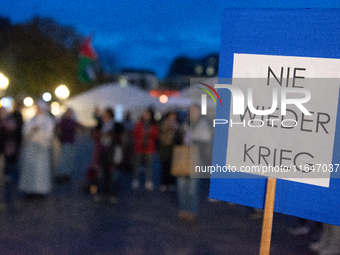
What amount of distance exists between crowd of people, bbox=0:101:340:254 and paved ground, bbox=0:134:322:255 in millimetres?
264

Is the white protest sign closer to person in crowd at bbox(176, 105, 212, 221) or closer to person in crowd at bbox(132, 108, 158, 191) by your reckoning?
person in crowd at bbox(176, 105, 212, 221)

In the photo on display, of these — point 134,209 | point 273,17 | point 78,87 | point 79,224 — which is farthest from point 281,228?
point 78,87

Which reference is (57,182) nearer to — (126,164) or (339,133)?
(126,164)

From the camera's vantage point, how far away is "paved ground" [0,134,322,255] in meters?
4.87

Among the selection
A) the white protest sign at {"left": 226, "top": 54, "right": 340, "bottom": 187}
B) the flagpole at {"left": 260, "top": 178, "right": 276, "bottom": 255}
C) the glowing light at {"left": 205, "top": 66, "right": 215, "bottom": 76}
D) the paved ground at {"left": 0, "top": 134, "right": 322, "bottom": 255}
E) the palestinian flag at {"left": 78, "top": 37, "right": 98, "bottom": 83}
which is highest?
the glowing light at {"left": 205, "top": 66, "right": 215, "bottom": 76}

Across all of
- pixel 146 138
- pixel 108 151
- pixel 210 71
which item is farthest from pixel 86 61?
pixel 210 71

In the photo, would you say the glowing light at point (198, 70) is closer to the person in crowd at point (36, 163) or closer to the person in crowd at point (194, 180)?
the person in crowd at point (36, 163)

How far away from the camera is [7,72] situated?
2783cm

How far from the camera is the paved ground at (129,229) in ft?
16.0

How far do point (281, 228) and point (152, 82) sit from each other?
155 ft

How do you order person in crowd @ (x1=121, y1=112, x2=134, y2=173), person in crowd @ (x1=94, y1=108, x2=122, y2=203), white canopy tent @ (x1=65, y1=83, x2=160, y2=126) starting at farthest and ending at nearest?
white canopy tent @ (x1=65, y1=83, x2=160, y2=126)
person in crowd @ (x1=121, y1=112, x2=134, y2=173)
person in crowd @ (x1=94, y1=108, x2=122, y2=203)

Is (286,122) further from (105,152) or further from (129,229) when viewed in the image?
(105,152)

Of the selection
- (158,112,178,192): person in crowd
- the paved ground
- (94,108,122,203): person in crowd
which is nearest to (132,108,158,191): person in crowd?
(158,112,178,192): person in crowd

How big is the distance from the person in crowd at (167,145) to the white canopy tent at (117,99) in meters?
8.58
